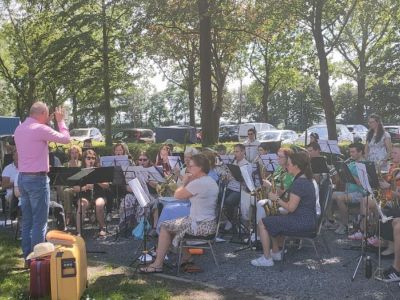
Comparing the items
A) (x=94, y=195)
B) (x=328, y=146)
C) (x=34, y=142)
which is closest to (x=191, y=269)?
(x=34, y=142)

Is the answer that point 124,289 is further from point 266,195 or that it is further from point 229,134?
point 229,134

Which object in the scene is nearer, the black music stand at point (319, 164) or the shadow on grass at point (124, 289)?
the shadow on grass at point (124, 289)

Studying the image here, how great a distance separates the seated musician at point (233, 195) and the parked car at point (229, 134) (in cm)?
2418

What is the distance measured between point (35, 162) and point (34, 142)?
0.85 ft

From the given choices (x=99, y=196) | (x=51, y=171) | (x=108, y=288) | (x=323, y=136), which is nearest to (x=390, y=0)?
(x=323, y=136)

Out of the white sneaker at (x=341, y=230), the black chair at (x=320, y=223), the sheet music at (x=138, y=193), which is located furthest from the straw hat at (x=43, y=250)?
the white sneaker at (x=341, y=230)

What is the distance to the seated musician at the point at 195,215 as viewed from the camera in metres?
6.23

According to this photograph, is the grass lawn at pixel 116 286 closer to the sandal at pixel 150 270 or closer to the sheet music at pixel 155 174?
the sandal at pixel 150 270

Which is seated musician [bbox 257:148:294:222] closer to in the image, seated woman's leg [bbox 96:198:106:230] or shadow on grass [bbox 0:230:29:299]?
seated woman's leg [bbox 96:198:106:230]

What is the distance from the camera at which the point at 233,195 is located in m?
8.59

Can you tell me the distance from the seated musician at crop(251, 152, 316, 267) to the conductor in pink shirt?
114 inches

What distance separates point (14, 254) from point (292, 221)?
4.19 metres

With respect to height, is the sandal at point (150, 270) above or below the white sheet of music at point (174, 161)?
below

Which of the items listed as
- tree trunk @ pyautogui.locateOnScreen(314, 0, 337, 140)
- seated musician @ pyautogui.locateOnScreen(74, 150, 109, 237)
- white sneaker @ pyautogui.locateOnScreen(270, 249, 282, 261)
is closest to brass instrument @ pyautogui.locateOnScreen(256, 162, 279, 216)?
white sneaker @ pyautogui.locateOnScreen(270, 249, 282, 261)
